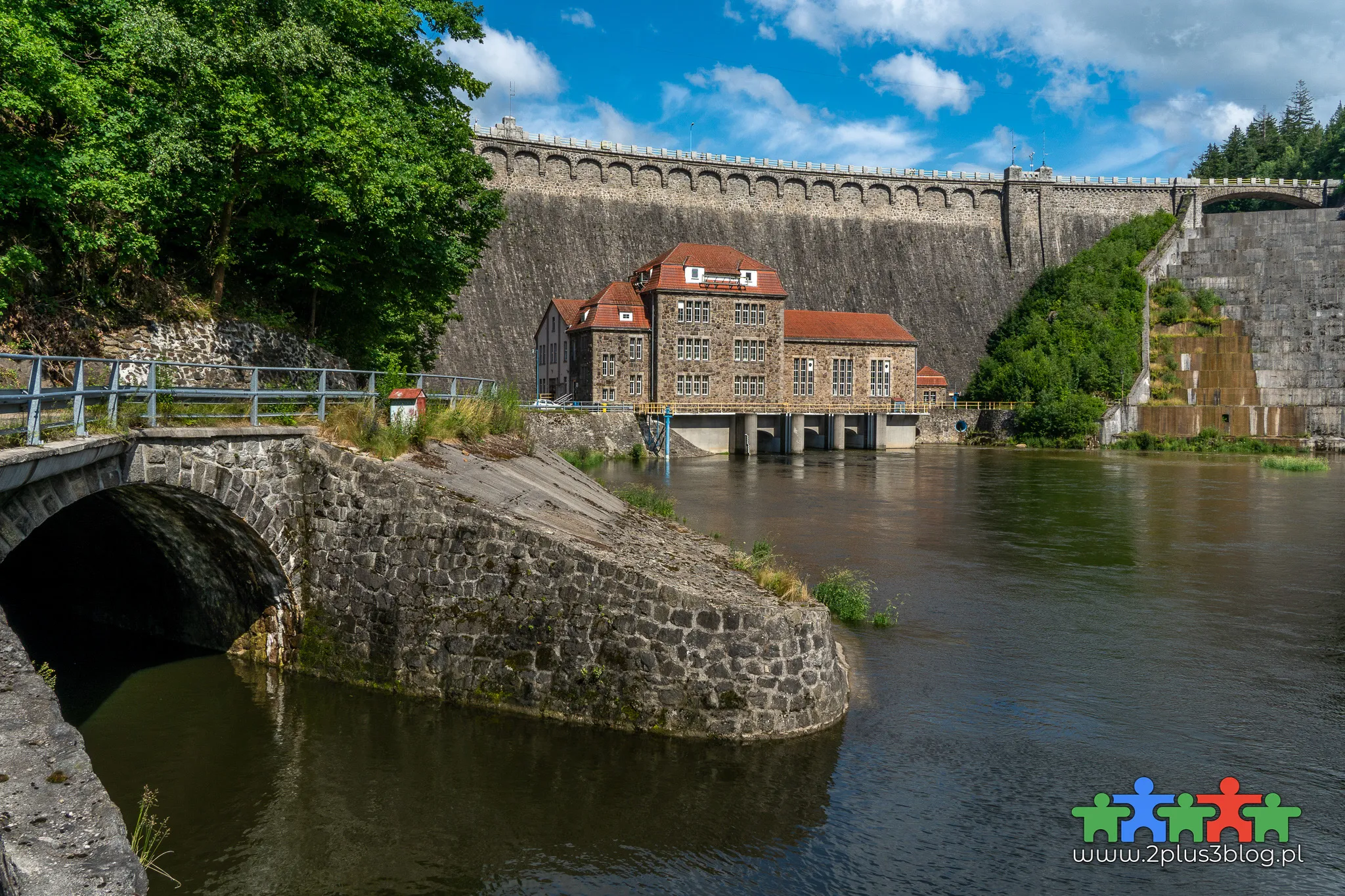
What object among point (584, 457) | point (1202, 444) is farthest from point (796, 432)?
point (1202, 444)

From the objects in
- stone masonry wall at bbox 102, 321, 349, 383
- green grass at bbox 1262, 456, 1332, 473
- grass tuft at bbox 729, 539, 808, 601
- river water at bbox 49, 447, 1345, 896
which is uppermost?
stone masonry wall at bbox 102, 321, 349, 383

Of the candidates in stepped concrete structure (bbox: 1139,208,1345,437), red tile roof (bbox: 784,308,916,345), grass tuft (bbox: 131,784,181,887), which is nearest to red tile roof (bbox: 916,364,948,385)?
red tile roof (bbox: 784,308,916,345)

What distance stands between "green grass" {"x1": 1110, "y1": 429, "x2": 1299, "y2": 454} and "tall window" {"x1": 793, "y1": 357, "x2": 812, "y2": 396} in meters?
23.4

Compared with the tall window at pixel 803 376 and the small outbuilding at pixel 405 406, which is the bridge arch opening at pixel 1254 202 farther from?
the small outbuilding at pixel 405 406

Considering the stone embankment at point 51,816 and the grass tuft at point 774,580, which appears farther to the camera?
the grass tuft at point 774,580

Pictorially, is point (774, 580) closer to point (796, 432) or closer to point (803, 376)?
point (796, 432)

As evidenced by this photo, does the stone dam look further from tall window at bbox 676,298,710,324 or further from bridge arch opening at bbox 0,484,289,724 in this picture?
tall window at bbox 676,298,710,324

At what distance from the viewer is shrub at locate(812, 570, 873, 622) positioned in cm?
1708

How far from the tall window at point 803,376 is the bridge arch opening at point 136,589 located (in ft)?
175

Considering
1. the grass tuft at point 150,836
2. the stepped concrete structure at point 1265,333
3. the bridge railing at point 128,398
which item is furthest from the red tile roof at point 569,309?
the grass tuft at point 150,836

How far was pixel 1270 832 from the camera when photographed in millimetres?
9484

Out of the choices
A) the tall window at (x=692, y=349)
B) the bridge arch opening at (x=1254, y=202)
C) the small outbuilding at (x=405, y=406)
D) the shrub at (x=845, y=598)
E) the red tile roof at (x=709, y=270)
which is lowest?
the shrub at (x=845, y=598)

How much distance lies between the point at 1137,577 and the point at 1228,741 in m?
10.7

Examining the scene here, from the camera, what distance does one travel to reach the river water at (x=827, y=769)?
28.1 ft
